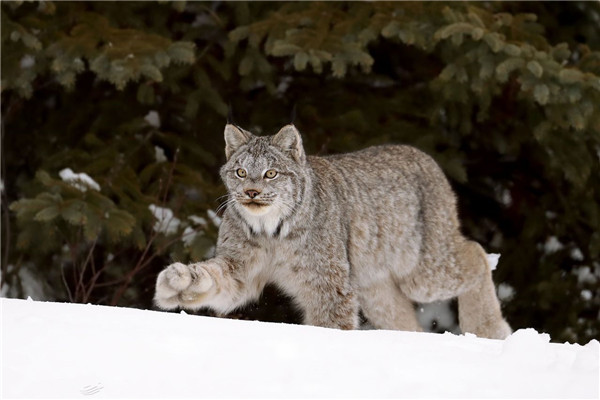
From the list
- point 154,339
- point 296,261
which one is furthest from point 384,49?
point 154,339

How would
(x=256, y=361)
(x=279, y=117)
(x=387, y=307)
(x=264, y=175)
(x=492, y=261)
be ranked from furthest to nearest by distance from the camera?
1. (x=279, y=117)
2. (x=492, y=261)
3. (x=387, y=307)
4. (x=264, y=175)
5. (x=256, y=361)

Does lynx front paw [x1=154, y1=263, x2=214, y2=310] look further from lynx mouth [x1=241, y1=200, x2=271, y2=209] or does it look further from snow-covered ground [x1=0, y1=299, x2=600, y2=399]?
snow-covered ground [x1=0, y1=299, x2=600, y2=399]

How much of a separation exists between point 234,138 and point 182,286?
1107 millimetres

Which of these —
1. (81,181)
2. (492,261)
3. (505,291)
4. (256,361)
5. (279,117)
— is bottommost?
(505,291)

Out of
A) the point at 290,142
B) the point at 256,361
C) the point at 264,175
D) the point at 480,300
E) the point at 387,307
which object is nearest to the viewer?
the point at 256,361

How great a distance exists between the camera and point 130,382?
339 cm

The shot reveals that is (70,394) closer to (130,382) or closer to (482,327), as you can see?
(130,382)

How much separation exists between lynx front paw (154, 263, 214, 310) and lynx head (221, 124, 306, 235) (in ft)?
1.59

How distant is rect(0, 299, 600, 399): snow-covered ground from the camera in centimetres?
338

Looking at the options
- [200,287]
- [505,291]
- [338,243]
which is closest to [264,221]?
[338,243]

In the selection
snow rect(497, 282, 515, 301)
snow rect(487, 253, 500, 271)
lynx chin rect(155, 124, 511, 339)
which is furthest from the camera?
snow rect(497, 282, 515, 301)

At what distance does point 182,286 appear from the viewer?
16.0 feet

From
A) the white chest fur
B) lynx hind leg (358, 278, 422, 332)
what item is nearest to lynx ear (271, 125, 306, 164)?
the white chest fur

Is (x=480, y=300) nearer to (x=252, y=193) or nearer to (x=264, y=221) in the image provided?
(x=264, y=221)
